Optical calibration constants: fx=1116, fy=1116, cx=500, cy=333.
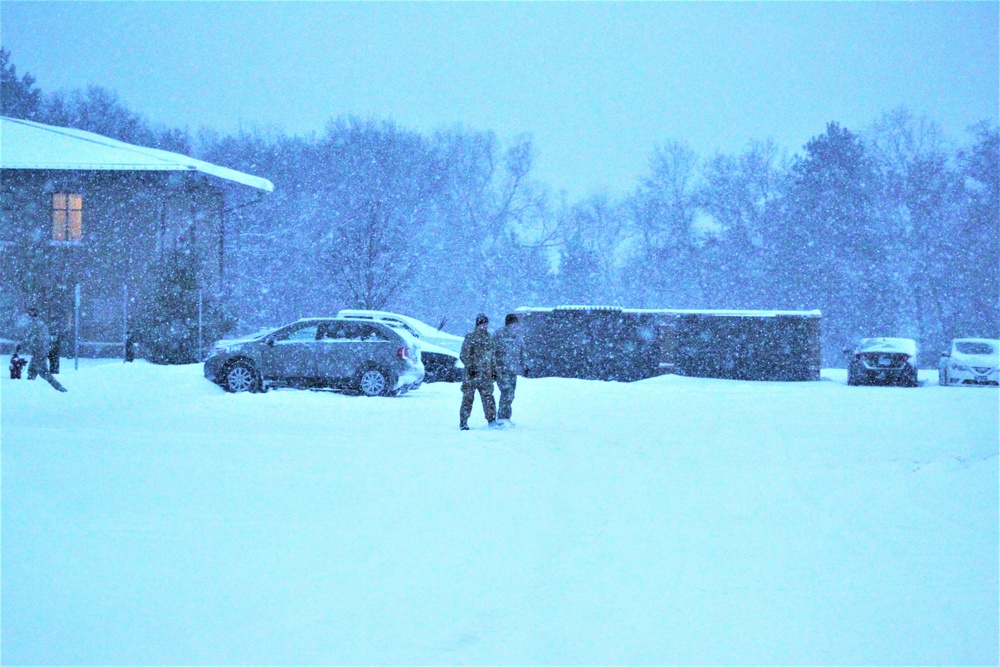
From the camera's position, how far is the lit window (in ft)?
108

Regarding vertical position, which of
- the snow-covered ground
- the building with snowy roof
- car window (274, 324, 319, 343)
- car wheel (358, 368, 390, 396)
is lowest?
the snow-covered ground

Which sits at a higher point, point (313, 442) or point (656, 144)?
point (656, 144)

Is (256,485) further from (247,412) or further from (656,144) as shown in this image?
(656,144)

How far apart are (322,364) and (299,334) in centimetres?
84

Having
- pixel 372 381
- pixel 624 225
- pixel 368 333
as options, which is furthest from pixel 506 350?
pixel 624 225

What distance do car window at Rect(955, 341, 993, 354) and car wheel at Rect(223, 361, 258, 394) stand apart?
18.4 meters

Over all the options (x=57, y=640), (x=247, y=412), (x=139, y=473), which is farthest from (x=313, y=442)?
(x=57, y=640)

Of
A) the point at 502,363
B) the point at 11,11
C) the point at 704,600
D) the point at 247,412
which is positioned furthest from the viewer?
the point at 11,11

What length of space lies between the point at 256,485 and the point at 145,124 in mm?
57590

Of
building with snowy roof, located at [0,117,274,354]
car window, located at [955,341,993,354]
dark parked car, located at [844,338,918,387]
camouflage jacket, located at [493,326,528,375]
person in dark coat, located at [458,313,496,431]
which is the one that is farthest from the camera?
building with snowy roof, located at [0,117,274,354]

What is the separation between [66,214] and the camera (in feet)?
108

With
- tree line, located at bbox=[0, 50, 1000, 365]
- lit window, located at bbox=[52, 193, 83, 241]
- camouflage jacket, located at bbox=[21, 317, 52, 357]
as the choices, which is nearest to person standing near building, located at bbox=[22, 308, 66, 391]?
camouflage jacket, located at bbox=[21, 317, 52, 357]

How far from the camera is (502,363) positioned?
14.7 meters

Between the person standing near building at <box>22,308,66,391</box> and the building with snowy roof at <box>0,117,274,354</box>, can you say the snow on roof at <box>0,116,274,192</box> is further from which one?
the person standing near building at <box>22,308,66,391</box>
